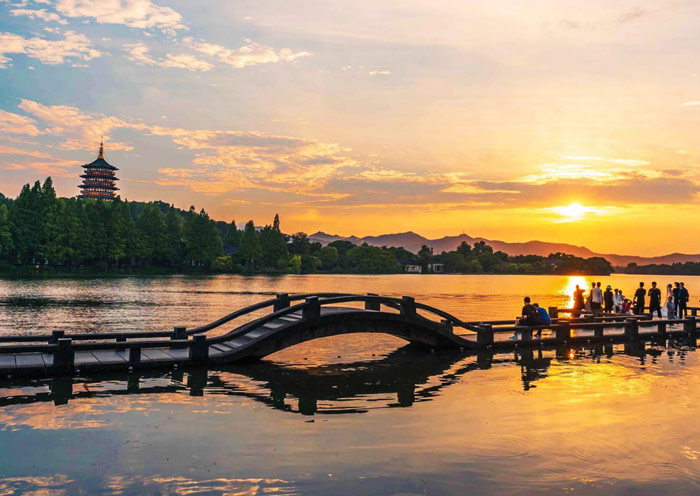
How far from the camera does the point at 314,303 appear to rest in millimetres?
18453

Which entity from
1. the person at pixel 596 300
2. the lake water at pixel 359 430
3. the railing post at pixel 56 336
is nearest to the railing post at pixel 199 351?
the lake water at pixel 359 430

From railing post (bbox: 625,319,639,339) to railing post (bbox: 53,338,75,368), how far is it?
22.4 m

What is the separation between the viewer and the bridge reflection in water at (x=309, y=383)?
13.4m

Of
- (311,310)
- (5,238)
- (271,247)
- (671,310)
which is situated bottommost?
(671,310)

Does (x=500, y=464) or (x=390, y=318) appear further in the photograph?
(x=390, y=318)

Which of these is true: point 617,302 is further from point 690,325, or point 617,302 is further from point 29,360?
point 29,360

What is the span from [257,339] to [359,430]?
24.4 ft

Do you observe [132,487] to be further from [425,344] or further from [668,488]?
[425,344]

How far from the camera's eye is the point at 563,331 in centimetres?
2377

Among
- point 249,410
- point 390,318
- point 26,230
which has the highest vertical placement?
point 26,230

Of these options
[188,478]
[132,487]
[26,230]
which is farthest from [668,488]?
[26,230]

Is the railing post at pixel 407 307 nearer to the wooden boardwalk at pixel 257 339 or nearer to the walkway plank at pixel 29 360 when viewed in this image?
the wooden boardwalk at pixel 257 339

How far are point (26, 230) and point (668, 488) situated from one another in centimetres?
11050

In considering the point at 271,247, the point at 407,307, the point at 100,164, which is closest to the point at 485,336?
the point at 407,307
